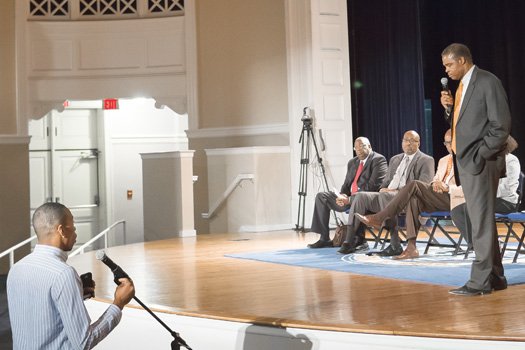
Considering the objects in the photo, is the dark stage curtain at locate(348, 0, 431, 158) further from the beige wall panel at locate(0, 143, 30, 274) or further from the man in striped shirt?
the man in striped shirt

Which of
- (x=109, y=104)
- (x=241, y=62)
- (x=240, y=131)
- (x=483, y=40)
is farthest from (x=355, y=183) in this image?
(x=109, y=104)

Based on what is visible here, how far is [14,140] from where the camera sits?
11.1 meters

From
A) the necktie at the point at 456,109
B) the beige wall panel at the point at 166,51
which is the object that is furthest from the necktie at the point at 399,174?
the beige wall panel at the point at 166,51

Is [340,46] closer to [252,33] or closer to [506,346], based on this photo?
[252,33]

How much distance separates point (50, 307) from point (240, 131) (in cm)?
842

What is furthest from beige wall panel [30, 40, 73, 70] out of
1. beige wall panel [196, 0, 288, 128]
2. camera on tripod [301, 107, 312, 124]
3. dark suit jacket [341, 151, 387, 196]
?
dark suit jacket [341, 151, 387, 196]

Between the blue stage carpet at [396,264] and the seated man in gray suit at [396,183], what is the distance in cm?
21

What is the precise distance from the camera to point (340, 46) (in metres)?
9.44

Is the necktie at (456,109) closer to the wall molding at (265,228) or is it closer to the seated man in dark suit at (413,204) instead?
the seated man in dark suit at (413,204)

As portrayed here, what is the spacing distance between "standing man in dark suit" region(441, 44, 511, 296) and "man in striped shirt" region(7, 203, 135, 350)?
2286 millimetres

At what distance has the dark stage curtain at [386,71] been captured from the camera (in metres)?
9.29

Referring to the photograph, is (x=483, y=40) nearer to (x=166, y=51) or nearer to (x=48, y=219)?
(x=166, y=51)

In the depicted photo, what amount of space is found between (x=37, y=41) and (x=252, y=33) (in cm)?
315

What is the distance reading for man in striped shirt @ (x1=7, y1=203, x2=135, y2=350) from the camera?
244 cm
